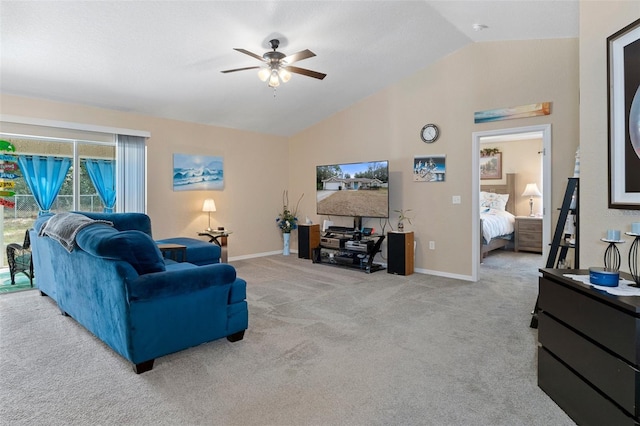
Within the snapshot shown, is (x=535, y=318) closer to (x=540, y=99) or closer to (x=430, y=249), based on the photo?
(x=430, y=249)

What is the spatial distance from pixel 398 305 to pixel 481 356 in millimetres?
1293

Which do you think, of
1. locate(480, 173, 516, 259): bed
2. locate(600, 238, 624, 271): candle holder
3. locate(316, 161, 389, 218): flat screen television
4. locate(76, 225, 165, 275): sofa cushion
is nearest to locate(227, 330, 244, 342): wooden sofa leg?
locate(76, 225, 165, 275): sofa cushion

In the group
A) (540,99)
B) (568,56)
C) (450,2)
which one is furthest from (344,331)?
(568,56)

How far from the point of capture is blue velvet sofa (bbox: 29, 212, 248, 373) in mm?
2377

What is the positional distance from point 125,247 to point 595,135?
10.3 feet

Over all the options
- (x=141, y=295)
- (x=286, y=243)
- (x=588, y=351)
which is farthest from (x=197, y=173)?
(x=588, y=351)

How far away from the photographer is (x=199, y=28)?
3635mm

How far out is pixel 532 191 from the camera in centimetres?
778

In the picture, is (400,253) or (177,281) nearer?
(177,281)

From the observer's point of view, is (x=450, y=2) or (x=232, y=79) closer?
(x=450, y=2)

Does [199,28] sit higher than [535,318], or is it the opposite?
[199,28]

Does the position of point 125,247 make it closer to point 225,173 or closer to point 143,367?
point 143,367

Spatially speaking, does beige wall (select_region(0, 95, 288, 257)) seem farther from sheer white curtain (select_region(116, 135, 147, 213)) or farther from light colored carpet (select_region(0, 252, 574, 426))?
light colored carpet (select_region(0, 252, 574, 426))

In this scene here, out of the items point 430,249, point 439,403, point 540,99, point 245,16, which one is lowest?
point 439,403
